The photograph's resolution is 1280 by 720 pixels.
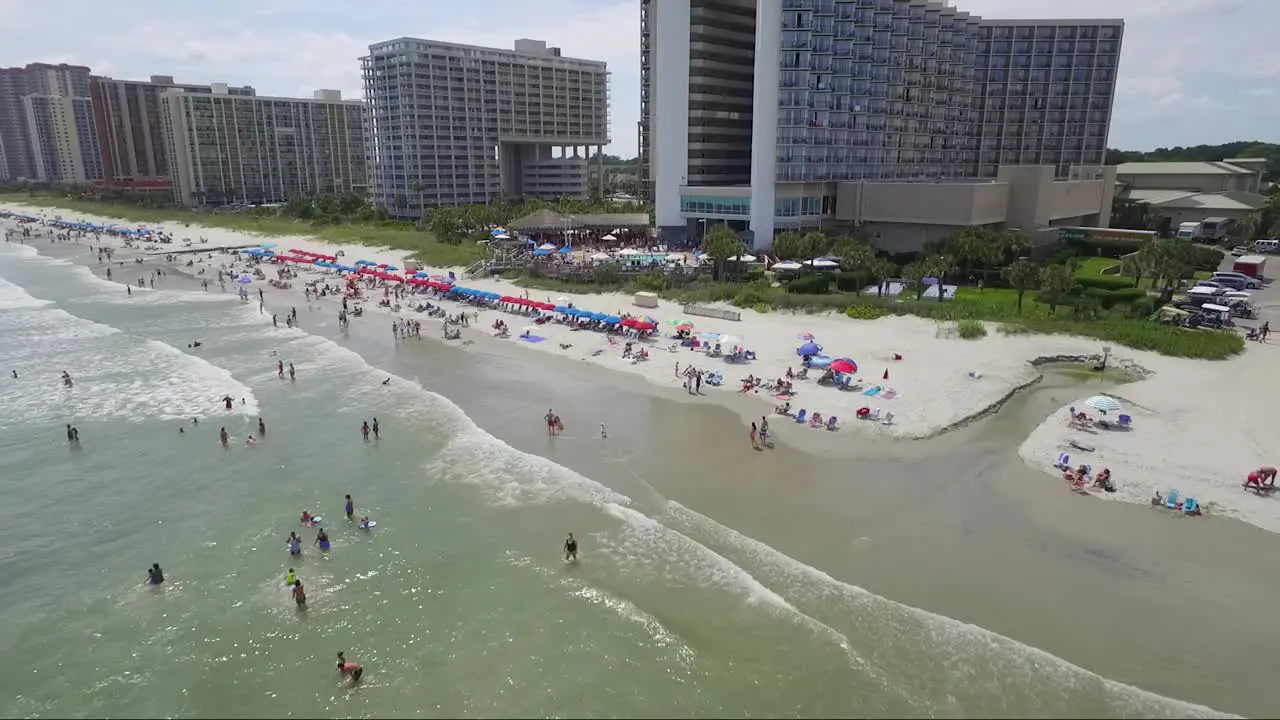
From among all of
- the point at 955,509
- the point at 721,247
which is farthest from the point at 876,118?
the point at 955,509

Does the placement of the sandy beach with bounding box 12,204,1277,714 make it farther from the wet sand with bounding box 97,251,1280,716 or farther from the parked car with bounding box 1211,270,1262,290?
the parked car with bounding box 1211,270,1262,290

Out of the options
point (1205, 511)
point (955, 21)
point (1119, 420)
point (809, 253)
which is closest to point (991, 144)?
point (955, 21)

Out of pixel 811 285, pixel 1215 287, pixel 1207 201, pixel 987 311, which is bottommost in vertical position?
pixel 987 311

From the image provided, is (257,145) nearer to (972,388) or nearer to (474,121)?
(474,121)

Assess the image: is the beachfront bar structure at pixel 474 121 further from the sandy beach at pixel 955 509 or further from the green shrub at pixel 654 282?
the sandy beach at pixel 955 509

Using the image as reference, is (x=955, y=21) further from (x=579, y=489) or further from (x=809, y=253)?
(x=579, y=489)
